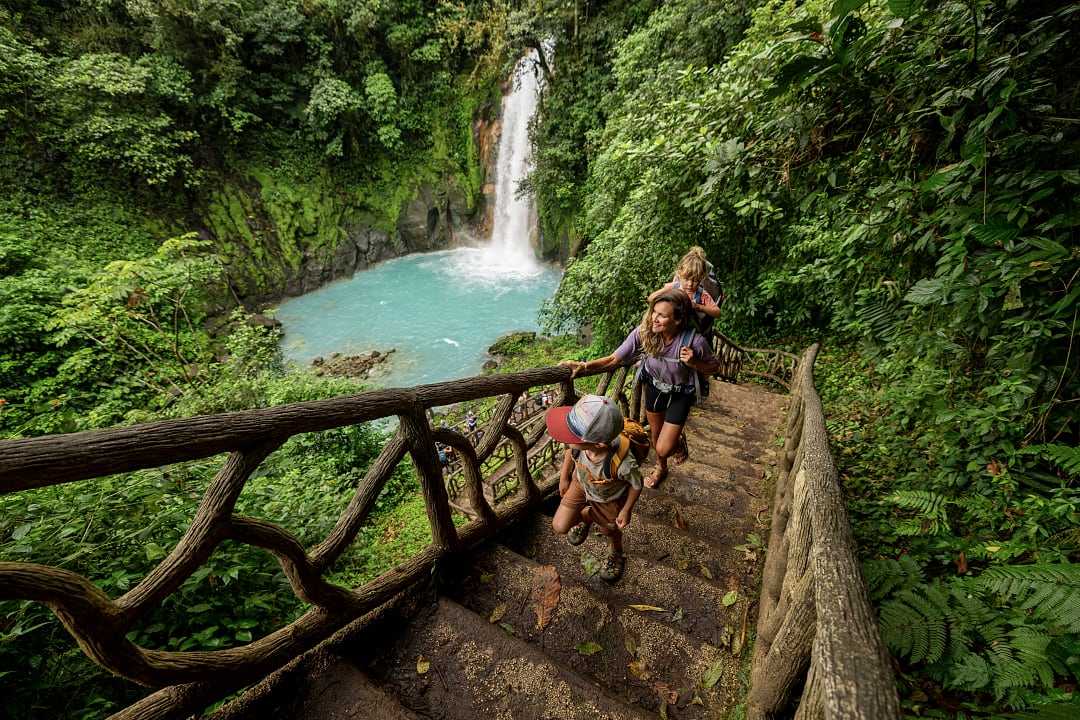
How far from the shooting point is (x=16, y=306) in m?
8.35

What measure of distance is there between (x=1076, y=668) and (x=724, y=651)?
1190 mm

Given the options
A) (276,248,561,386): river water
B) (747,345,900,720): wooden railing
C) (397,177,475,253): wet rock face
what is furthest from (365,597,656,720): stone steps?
(397,177,475,253): wet rock face

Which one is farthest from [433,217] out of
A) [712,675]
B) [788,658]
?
[788,658]

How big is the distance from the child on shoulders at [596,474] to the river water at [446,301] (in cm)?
1043

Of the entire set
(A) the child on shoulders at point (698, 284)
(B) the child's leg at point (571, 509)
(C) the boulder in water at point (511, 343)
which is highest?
(A) the child on shoulders at point (698, 284)

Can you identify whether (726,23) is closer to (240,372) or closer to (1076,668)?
(1076,668)

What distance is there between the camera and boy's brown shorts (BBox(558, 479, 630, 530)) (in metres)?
2.42

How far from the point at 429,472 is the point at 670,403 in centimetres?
190

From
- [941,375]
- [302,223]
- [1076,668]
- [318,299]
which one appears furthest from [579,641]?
[302,223]

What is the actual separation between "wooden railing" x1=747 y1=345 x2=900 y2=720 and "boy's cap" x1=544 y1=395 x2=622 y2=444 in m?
0.84

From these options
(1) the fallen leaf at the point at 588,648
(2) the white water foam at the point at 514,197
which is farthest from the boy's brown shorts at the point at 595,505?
(2) the white water foam at the point at 514,197

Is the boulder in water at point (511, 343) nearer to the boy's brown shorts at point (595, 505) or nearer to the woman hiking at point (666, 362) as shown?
the woman hiking at point (666, 362)

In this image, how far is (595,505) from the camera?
95.7 inches

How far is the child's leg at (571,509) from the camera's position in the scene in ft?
8.11
